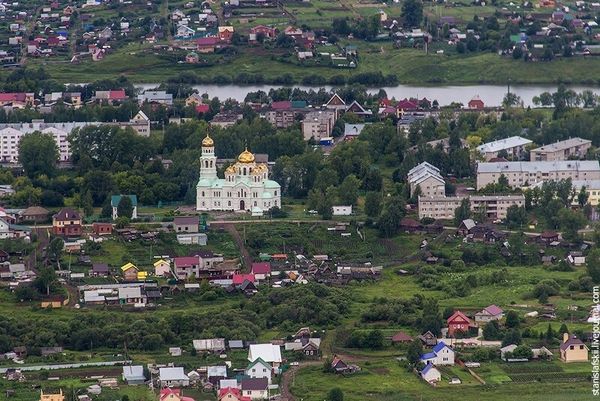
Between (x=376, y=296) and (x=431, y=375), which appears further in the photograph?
(x=376, y=296)

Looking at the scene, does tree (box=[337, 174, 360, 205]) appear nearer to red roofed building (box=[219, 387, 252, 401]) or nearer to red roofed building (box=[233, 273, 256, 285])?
red roofed building (box=[233, 273, 256, 285])

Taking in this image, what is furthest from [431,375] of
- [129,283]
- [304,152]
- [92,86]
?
[92,86]

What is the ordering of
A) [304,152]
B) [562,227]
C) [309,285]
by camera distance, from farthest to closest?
1. [304,152]
2. [562,227]
3. [309,285]

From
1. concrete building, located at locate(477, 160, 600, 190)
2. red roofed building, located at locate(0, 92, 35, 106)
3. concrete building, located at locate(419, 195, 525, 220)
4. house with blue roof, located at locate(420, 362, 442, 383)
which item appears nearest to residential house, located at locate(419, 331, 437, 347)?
house with blue roof, located at locate(420, 362, 442, 383)

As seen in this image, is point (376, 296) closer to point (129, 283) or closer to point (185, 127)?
point (129, 283)

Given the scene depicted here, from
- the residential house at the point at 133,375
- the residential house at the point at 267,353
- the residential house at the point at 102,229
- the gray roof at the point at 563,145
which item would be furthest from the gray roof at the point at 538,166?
the residential house at the point at 133,375

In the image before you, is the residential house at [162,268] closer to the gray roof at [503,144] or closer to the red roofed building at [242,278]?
the red roofed building at [242,278]
